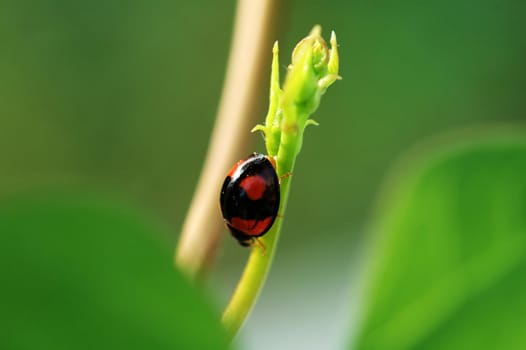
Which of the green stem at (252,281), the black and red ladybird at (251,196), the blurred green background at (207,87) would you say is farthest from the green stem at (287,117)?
the blurred green background at (207,87)

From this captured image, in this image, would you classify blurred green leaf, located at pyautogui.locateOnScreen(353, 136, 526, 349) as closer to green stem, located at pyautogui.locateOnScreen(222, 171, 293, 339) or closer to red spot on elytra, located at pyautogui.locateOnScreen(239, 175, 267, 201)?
green stem, located at pyautogui.locateOnScreen(222, 171, 293, 339)

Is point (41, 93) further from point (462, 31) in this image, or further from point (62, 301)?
point (62, 301)

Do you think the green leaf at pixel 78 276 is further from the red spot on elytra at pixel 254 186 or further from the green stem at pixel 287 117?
the red spot on elytra at pixel 254 186

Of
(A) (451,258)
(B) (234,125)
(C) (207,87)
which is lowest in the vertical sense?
(A) (451,258)

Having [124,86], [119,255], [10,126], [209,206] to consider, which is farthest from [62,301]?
[124,86]

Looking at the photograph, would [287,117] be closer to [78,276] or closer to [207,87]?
[78,276]

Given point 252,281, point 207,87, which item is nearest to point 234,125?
point 252,281
